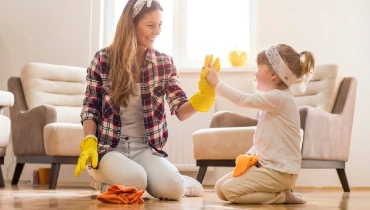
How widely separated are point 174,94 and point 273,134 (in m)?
0.44

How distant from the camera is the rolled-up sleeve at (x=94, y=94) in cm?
223

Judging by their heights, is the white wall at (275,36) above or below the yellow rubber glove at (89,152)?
above

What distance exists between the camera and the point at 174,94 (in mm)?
2316

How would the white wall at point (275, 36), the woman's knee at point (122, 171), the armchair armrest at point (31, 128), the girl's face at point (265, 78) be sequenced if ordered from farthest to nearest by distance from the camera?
the white wall at point (275, 36), the armchair armrest at point (31, 128), the girl's face at point (265, 78), the woman's knee at point (122, 171)

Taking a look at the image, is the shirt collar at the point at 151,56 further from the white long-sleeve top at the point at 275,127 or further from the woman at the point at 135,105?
the white long-sleeve top at the point at 275,127

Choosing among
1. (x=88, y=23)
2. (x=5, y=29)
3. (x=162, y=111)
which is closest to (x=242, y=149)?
(x=162, y=111)

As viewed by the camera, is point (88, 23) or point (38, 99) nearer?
point (38, 99)

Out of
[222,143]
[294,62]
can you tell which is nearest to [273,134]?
[294,62]

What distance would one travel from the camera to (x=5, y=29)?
15.9 feet

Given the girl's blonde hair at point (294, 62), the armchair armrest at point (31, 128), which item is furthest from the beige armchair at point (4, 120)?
the girl's blonde hair at point (294, 62)

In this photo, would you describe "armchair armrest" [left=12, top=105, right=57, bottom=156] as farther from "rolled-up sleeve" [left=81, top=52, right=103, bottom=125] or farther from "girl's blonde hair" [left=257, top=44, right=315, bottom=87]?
"girl's blonde hair" [left=257, top=44, right=315, bottom=87]

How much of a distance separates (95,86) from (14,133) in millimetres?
1820

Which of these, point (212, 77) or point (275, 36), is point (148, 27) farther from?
point (275, 36)

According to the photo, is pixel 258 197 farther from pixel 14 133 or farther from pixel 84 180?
pixel 84 180
